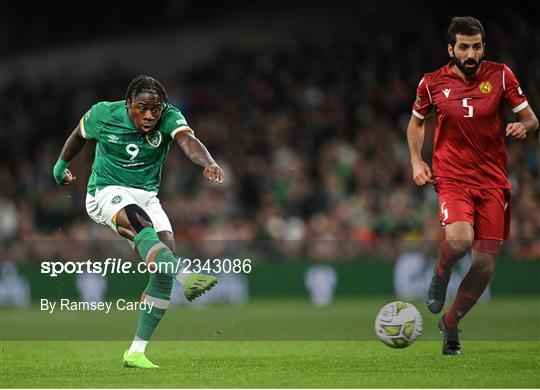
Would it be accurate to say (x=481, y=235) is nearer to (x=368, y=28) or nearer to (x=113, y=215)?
(x=113, y=215)

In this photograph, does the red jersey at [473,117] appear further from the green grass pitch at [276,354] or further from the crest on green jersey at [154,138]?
the crest on green jersey at [154,138]

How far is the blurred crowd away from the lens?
1973cm

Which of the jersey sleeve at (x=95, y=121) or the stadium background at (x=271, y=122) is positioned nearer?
the jersey sleeve at (x=95, y=121)

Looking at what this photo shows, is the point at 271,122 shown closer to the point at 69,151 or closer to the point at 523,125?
the point at 69,151

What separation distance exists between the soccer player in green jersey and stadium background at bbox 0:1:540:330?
8175mm

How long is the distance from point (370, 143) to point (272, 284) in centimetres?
360

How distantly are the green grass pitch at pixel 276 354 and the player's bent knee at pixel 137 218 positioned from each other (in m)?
1.13

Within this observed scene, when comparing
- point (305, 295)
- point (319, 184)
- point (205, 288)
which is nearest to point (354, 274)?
point (305, 295)

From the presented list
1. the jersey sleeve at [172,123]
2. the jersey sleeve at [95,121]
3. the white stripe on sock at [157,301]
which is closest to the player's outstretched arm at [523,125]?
the jersey sleeve at [172,123]

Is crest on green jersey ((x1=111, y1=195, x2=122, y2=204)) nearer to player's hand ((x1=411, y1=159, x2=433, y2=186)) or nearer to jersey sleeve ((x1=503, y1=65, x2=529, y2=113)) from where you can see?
player's hand ((x1=411, y1=159, x2=433, y2=186))

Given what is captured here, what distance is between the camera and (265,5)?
Answer: 25953 mm

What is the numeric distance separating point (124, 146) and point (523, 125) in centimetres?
324

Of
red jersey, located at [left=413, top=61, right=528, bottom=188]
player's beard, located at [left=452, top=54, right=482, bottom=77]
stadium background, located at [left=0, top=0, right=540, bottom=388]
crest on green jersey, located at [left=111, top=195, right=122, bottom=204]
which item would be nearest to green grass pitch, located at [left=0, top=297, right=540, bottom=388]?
stadium background, located at [left=0, top=0, right=540, bottom=388]

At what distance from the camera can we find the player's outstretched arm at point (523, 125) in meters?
9.44
